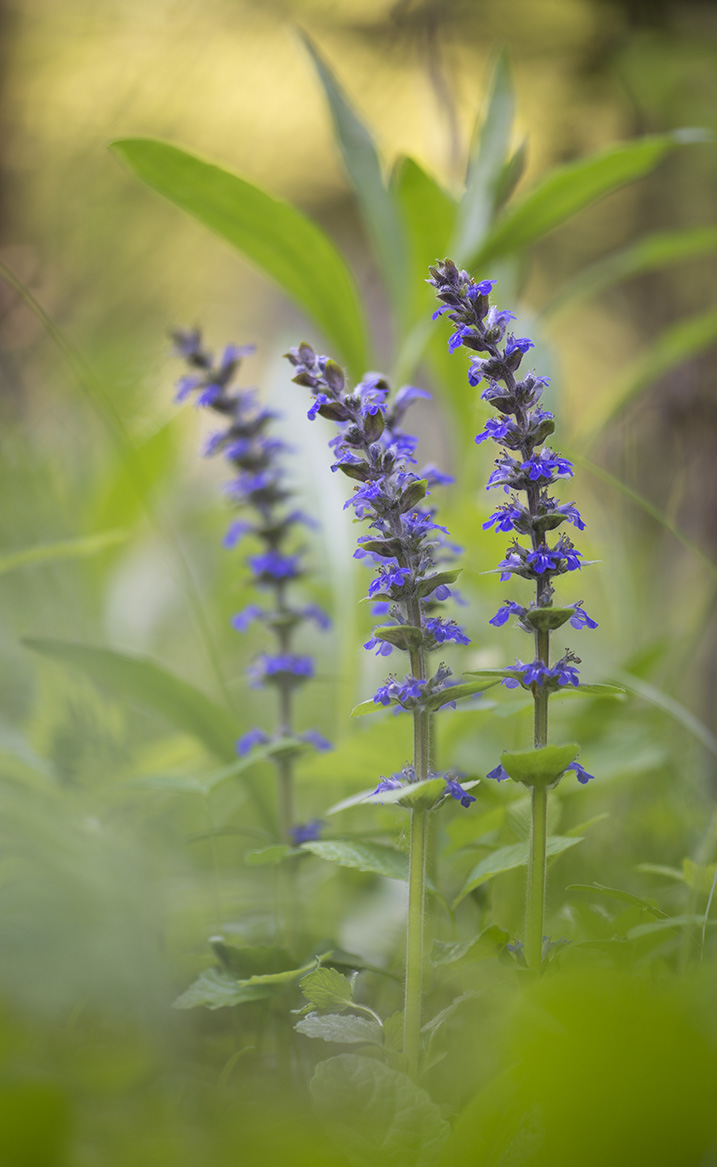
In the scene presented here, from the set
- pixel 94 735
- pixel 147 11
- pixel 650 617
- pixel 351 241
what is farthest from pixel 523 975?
pixel 351 241

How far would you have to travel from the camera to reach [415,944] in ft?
1.14

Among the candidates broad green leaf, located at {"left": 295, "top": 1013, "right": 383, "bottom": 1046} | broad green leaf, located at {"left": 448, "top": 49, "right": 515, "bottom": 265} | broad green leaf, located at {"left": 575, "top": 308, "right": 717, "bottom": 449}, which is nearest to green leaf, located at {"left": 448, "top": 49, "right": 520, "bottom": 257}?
broad green leaf, located at {"left": 448, "top": 49, "right": 515, "bottom": 265}

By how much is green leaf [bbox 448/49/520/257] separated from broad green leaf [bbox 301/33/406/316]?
0.06m

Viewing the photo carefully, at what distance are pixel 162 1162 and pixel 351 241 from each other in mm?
2523

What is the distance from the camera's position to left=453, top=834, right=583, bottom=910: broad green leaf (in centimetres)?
37

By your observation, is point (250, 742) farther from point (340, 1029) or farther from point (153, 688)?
point (340, 1029)

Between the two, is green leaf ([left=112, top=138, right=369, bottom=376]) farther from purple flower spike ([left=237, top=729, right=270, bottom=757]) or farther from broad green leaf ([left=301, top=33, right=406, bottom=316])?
purple flower spike ([left=237, top=729, right=270, bottom=757])

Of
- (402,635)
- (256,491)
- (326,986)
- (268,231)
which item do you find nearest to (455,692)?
(402,635)

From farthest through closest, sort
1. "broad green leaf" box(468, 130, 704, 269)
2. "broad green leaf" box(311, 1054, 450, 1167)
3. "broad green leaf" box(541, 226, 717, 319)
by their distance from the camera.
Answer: "broad green leaf" box(541, 226, 717, 319) → "broad green leaf" box(468, 130, 704, 269) → "broad green leaf" box(311, 1054, 450, 1167)

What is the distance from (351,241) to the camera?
246 cm

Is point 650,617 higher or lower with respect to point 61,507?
lower

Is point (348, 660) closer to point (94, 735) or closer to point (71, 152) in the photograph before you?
point (94, 735)

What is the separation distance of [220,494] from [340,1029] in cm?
61

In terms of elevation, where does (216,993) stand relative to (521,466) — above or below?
below
